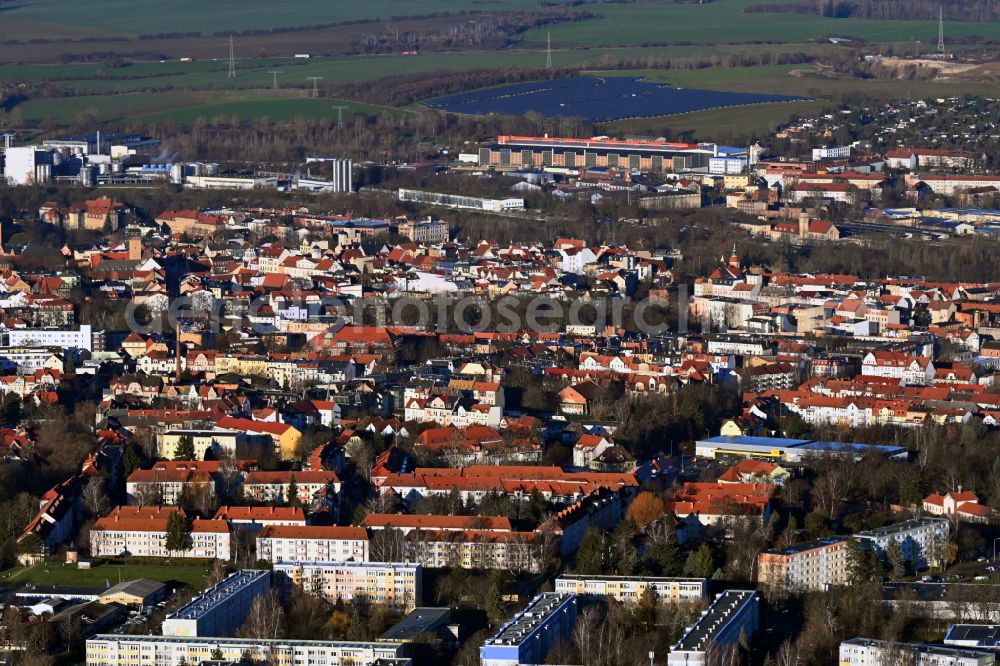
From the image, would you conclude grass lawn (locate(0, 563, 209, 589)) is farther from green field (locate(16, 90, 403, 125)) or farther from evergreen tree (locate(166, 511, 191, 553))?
green field (locate(16, 90, 403, 125))

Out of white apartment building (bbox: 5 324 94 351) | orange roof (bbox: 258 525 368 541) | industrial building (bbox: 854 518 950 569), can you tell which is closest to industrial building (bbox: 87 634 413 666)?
orange roof (bbox: 258 525 368 541)

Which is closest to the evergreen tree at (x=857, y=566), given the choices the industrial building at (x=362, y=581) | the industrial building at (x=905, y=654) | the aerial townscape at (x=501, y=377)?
the aerial townscape at (x=501, y=377)

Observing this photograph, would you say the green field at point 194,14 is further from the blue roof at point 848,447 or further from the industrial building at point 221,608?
the industrial building at point 221,608

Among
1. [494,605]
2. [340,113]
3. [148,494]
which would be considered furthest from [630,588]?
[340,113]

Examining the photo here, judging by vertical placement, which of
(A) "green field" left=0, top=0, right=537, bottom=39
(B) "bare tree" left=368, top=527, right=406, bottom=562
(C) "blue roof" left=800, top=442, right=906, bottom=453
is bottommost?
(C) "blue roof" left=800, top=442, right=906, bottom=453

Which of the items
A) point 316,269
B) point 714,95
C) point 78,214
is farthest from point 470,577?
point 714,95
